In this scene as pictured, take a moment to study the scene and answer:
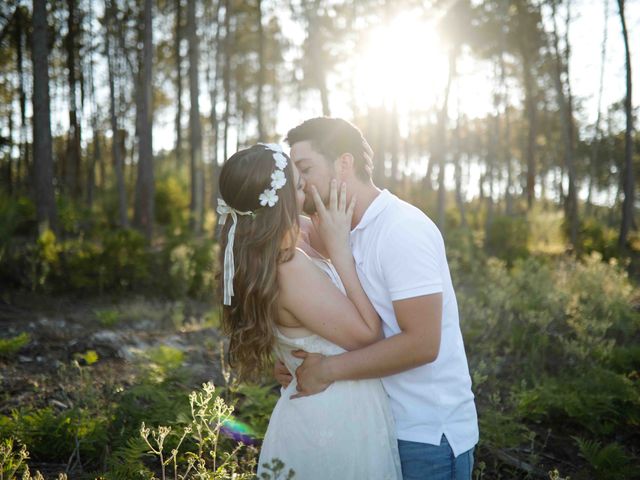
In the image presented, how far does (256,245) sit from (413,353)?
0.85 metres

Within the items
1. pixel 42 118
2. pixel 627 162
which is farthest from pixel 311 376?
pixel 627 162

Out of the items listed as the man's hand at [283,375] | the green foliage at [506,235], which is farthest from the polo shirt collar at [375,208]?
the green foliage at [506,235]

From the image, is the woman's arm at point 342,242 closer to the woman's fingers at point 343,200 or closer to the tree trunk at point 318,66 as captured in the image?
the woman's fingers at point 343,200

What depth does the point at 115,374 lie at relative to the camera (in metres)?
5.31

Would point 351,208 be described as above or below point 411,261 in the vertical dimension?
above

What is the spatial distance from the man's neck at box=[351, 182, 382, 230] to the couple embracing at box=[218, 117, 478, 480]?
0.05m

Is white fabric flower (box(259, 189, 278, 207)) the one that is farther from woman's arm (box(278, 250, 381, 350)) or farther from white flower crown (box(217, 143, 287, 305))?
woman's arm (box(278, 250, 381, 350))

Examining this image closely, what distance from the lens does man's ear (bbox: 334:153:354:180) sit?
109 inches

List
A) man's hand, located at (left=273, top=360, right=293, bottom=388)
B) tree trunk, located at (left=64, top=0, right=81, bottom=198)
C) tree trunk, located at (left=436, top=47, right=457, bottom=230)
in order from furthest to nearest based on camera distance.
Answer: tree trunk, located at (left=64, top=0, right=81, bottom=198), tree trunk, located at (left=436, top=47, right=457, bottom=230), man's hand, located at (left=273, top=360, right=293, bottom=388)

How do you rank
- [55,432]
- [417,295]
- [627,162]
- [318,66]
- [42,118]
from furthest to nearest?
[627,162] → [318,66] → [42,118] → [55,432] → [417,295]

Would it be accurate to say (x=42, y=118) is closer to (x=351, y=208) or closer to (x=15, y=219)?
(x=15, y=219)

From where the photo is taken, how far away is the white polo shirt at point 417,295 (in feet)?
7.74

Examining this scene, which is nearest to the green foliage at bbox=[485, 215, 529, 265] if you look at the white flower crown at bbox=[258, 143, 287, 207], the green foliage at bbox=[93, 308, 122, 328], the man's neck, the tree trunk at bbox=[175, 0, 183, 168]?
the tree trunk at bbox=[175, 0, 183, 168]

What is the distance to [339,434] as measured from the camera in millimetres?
2479
